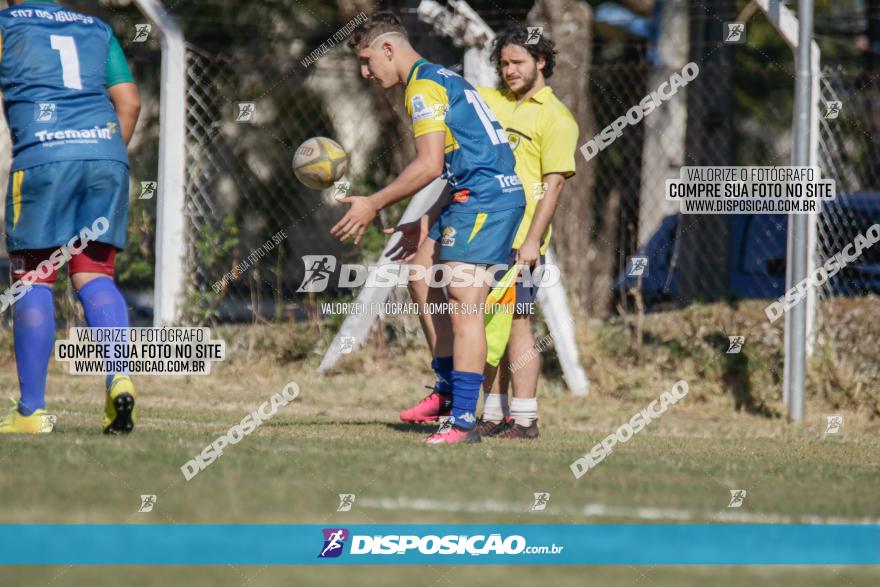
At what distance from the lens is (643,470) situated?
233 inches

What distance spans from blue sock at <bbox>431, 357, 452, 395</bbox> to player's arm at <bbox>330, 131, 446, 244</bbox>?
109 centimetres

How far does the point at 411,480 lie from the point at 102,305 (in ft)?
6.79

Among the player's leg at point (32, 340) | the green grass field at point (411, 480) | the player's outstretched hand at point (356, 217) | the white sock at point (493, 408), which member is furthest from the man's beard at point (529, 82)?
the player's leg at point (32, 340)

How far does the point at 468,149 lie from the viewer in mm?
6594

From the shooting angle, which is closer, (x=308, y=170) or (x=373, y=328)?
(x=308, y=170)

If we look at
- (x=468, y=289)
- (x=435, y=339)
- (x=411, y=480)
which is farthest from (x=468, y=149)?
(x=411, y=480)

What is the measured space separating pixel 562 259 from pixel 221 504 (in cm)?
740

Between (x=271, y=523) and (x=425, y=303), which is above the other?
(x=425, y=303)

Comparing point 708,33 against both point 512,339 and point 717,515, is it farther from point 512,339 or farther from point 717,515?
point 717,515

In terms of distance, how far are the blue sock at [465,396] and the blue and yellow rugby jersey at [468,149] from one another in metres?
0.88

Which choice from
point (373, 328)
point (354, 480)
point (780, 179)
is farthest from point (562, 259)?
point (354, 480)

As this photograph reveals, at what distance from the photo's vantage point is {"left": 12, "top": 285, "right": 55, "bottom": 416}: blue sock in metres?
6.32

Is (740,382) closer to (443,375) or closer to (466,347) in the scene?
(443,375)

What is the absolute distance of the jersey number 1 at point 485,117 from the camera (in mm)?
6656
